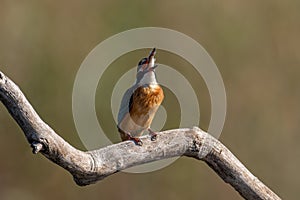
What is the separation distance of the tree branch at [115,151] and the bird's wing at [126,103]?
51cm

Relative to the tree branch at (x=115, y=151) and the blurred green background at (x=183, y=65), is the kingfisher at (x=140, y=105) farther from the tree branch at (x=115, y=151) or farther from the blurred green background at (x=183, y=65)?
the blurred green background at (x=183, y=65)

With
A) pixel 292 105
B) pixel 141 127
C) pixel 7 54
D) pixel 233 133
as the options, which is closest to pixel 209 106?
pixel 233 133

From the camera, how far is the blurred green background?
4492 mm

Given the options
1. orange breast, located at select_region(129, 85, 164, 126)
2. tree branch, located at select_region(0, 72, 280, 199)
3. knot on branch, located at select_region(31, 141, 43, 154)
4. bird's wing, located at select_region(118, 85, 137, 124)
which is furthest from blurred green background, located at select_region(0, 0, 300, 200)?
knot on branch, located at select_region(31, 141, 43, 154)

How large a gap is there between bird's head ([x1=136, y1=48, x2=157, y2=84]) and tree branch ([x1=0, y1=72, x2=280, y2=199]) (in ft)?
1.13

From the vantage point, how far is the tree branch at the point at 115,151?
2.16 meters

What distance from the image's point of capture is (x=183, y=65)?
4742 mm

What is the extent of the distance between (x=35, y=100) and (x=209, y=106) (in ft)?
2.90

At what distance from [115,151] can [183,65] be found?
91.4 inches

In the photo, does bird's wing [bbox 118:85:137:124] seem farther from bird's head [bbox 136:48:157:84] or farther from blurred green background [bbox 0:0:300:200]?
blurred green background [bbox 0:0:300:200]

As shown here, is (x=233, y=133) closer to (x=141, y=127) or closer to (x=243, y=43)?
(x=243, y=43)

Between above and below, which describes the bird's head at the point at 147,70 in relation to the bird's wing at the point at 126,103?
below

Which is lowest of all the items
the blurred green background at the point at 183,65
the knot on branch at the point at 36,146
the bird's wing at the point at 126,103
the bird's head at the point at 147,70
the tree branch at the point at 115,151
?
the knot on branch at the point at 36,146

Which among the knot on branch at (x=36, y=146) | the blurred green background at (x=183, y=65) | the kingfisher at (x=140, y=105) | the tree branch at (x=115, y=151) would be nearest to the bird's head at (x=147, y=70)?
the kingfisher at (x=140, y=105)
